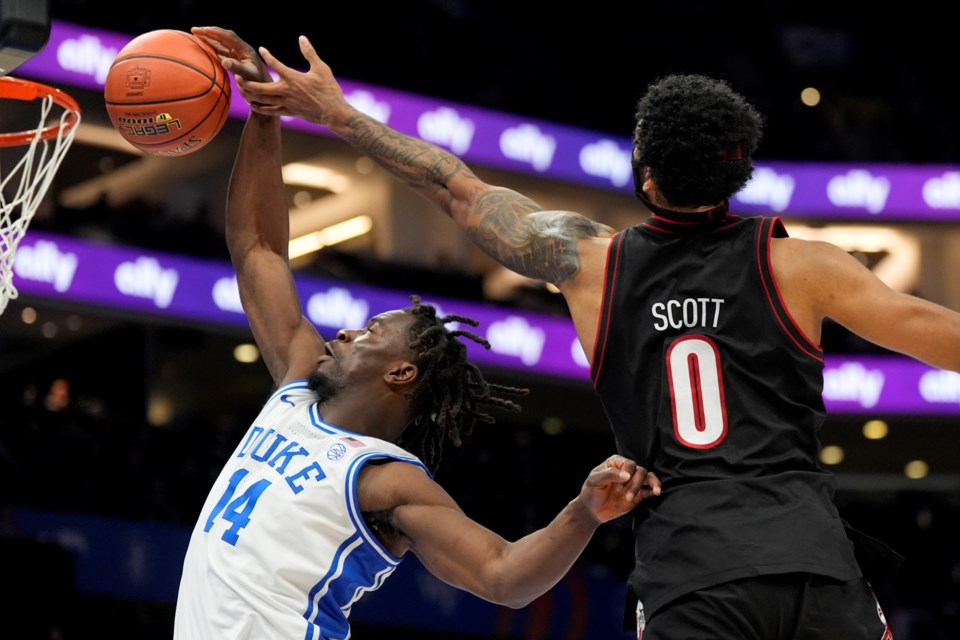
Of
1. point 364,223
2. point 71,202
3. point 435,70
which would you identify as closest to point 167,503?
point 71,202

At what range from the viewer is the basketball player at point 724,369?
2842mm

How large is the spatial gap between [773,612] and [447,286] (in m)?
12.0

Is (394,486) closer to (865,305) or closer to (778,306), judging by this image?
(778,306)

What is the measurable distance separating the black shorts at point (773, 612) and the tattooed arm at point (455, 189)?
2.71 feet

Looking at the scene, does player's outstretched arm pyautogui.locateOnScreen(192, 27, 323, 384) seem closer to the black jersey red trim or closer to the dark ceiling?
the black jersey red trim

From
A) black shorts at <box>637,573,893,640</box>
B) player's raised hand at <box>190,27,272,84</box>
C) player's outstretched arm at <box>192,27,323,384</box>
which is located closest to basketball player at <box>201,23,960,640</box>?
black shorts at <box>637,573,893,640</box>

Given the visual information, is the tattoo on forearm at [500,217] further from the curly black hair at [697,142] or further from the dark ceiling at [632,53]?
the dark ceiling at [632,53]

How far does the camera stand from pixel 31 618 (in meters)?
8.63

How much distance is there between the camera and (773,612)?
111 inches

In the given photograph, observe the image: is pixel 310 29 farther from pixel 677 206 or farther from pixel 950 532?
pixel 677 206

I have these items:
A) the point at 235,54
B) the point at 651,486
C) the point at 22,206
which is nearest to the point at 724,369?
the point at 651,486

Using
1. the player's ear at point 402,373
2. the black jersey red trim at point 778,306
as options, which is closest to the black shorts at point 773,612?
the black jersey red trim at point 778,306

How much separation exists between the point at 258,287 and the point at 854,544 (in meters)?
2.01

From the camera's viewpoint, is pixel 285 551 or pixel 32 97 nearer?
pixel 285 551
